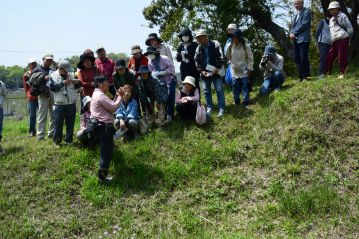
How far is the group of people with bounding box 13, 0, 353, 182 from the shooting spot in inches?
326

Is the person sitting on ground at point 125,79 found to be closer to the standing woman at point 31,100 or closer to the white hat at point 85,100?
the white hat at point 85,100

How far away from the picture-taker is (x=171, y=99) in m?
8.87

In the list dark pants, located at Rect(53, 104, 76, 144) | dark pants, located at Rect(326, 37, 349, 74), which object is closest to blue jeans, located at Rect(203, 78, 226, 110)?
dark pants, located at Rect(326, 37, 349, 74)

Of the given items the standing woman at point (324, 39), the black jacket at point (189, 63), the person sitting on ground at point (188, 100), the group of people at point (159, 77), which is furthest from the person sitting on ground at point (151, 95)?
the standing woman at point (324, 39)

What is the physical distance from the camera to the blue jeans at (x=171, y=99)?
8.82 m

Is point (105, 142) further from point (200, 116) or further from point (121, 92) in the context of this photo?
point (200, 116)

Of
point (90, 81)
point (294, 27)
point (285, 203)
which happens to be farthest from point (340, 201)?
point (90, 81)

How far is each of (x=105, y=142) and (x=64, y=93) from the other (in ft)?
5.77

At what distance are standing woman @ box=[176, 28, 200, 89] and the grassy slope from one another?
1289 millimetres

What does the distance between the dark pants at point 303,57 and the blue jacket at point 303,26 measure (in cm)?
14

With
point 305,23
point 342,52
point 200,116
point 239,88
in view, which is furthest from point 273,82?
point 200,116

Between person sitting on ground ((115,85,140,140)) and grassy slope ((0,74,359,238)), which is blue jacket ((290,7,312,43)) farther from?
person sitting on ground ((115,85,140,140))

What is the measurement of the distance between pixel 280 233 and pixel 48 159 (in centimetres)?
488

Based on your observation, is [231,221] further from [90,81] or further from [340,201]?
[90,81]
